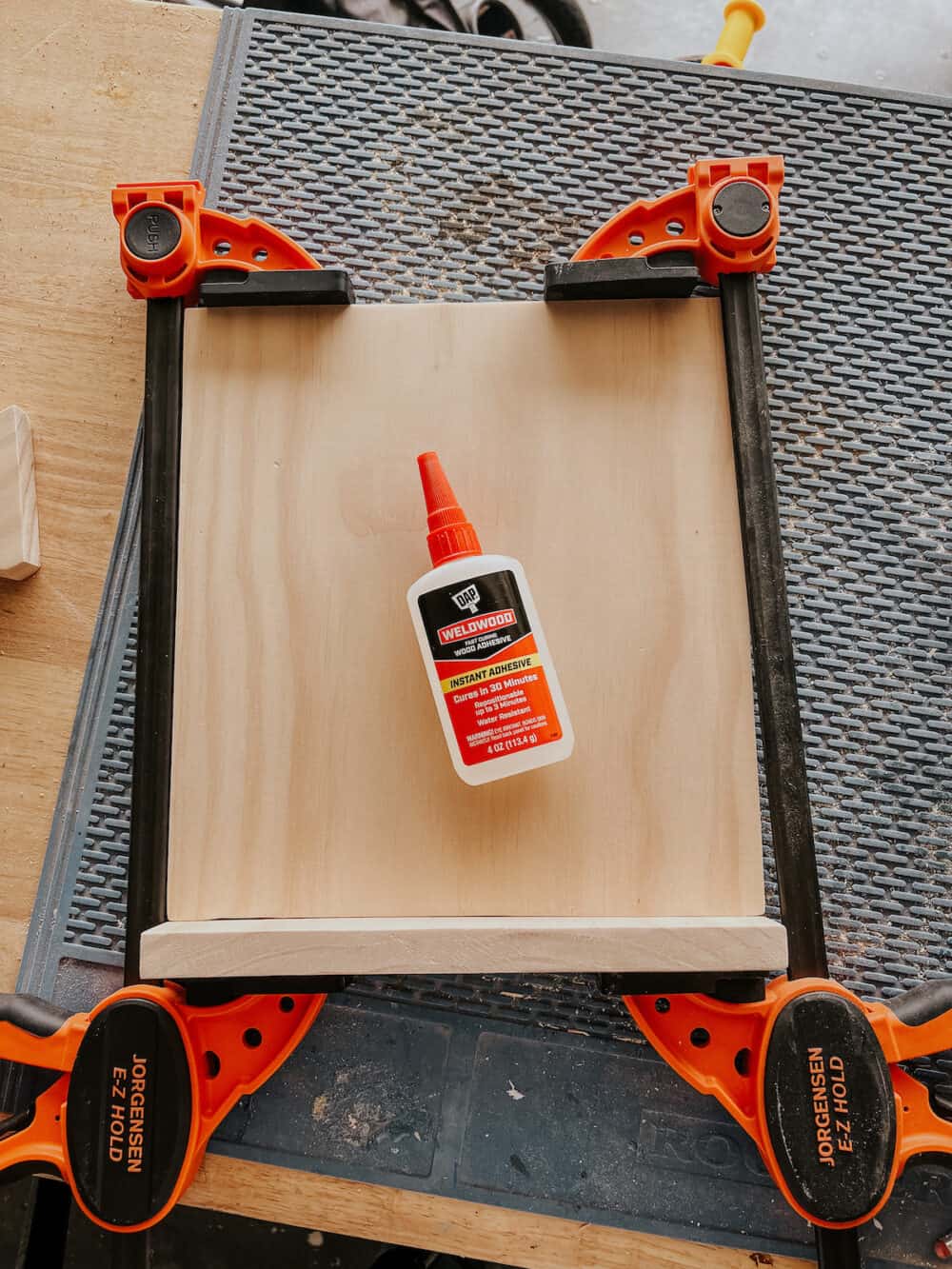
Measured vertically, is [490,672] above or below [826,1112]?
above

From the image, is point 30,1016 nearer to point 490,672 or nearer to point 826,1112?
point 490,672

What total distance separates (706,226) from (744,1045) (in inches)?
20.6

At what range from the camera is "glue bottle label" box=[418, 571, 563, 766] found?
457mm

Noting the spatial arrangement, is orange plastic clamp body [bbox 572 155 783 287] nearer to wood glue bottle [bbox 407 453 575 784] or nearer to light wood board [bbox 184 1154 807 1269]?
wood glue bottle [bbox 407 453 575 784]

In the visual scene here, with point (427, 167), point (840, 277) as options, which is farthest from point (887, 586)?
point (427, 167)

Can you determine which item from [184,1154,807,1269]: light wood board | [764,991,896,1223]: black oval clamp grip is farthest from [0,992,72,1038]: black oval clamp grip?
[764,991,896,1223]: black oval clamp grip

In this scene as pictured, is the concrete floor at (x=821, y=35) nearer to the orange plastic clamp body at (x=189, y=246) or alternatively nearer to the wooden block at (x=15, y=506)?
the orange plastic clamp body at (x=189, y=246)

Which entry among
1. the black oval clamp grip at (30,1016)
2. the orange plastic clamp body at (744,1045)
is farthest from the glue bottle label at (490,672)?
the black oval clamp grip at (30,1016)

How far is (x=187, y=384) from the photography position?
0.53 meters

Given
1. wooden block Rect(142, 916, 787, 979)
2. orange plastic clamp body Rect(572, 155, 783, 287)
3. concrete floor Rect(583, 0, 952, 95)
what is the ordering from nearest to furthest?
wooden block Rect(142, 916, 787, 979) → orange plastic clamp body Rect(572, 155, 783, 287) → concrete floor Rect(583, 0, 952, 95)

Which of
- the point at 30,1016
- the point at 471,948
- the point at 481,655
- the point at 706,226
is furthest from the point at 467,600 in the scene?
the point at 30,1016

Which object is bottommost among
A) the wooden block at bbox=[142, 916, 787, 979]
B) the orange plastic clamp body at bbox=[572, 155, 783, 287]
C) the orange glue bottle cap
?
the wooden block at bbox=[142, 916, 787, 979]

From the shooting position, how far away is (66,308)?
0.70 m

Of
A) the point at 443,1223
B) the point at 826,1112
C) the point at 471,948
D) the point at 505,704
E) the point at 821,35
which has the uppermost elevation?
the point at 821,35
